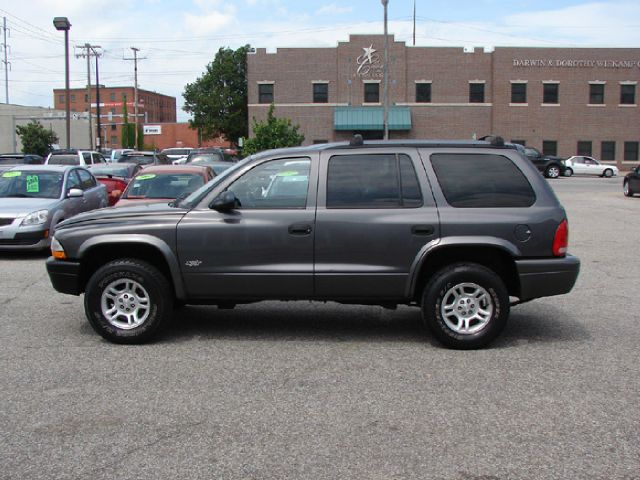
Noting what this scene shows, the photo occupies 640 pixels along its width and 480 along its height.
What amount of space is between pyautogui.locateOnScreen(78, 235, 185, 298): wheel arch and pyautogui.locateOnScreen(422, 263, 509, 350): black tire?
2.26 metres

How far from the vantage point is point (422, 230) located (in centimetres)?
618

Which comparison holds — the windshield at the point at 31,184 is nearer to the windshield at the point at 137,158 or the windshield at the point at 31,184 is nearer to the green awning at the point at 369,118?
the windshield at the point at 137,158

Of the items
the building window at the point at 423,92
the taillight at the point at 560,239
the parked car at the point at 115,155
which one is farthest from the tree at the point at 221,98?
the taillight at the point at 560,239

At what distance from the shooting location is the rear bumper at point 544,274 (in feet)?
20.4

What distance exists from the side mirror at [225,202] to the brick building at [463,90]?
1921 inches

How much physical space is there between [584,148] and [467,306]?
178 feet

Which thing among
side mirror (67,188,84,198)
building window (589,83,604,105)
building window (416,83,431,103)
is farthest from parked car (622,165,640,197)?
building window (589,83,604,105)

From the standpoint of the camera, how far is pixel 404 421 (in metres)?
4.57

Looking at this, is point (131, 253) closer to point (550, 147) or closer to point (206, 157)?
point (206, 157)

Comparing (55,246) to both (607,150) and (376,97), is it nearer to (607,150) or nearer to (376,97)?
(376,97)

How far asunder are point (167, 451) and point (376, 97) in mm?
53191

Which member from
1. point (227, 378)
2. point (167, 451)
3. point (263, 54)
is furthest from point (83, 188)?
point (263, 54)

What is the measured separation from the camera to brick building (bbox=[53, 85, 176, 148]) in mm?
128500

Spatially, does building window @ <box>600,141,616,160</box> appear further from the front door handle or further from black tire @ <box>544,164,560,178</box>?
the front door handle
